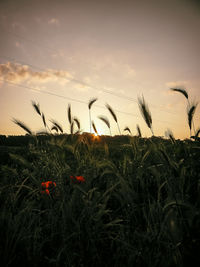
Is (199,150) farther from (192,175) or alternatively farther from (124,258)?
(124,258)

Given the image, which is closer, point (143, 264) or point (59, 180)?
point (143, 264)

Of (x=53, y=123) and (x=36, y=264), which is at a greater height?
(x=53, y=123)

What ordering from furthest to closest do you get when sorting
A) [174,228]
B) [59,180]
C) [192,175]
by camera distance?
[192,175], [59,180], [174,228]

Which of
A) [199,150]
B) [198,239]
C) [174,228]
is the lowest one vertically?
[198,239]

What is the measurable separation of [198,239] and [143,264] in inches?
12.2

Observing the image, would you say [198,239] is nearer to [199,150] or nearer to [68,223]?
[68,223]

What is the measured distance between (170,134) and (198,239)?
116 centimetres

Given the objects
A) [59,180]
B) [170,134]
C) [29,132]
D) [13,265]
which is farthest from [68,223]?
[170,134]

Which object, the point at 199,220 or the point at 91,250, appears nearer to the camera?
the point at 199,220

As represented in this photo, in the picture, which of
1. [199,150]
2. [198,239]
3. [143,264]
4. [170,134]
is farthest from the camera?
[199,150]

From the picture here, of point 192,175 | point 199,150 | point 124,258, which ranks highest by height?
point 199,150

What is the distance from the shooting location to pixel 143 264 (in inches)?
33.9

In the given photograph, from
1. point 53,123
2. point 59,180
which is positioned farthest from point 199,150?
point 53,123

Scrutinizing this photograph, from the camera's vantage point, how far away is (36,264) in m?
0.85
